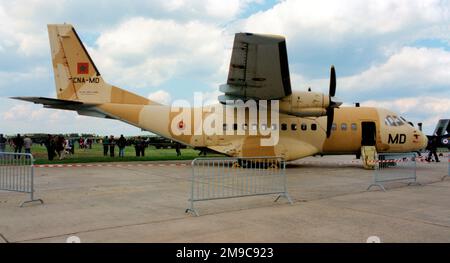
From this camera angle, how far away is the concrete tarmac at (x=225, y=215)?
17.2 ft

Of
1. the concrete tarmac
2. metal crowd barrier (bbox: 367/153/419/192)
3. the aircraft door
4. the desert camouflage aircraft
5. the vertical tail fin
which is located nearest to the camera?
the concrete tarmac

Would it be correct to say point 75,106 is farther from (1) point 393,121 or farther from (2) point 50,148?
(1) point 393,121

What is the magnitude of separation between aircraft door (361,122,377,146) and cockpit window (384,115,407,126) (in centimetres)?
84

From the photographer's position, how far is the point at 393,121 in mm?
17750

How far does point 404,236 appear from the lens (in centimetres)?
525

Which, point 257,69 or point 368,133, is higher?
point 257,69

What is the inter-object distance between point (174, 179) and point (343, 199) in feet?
20.2

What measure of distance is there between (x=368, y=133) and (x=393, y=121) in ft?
5.25

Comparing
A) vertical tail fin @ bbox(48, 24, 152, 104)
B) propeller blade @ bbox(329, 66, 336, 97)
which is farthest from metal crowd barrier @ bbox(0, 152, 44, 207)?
propeller blade @ bbox(329, 66, 336, 97)

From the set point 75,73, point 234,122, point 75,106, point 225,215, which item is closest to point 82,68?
point 75,73

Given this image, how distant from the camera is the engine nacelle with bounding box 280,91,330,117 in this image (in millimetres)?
15602

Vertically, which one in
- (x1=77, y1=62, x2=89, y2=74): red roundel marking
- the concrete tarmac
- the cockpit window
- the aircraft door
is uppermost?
(x1=77, y1=62, x2=89, y2=74): red roundel marking

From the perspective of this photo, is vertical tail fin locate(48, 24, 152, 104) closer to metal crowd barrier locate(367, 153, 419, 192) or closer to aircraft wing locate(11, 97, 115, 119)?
aircraft wing locate(11, 97, 115, 119)
